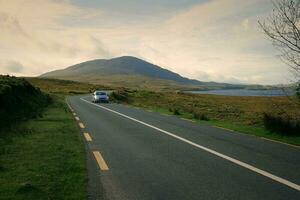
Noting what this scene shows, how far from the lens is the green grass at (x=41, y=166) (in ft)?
21.1

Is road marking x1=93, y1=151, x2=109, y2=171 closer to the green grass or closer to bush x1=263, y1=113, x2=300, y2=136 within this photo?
the green grass

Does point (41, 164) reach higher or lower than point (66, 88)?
higher

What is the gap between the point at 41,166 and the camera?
8398 mm

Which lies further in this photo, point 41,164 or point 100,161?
point 100,161

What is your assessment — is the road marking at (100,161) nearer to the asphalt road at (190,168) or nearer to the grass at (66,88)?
the asphalt road at (190,168)

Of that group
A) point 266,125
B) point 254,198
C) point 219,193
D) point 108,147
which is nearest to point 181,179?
point 219,193

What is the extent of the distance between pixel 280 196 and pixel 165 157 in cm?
394

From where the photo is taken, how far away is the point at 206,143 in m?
12.3

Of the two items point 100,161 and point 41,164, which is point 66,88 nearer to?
point 100,161

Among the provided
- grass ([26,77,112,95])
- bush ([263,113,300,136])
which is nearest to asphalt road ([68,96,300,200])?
bush ([263,113,300,136])

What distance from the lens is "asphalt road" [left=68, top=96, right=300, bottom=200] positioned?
6434mm

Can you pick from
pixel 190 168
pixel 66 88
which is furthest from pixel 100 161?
pixel 66 88

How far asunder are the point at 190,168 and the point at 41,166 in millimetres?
3220

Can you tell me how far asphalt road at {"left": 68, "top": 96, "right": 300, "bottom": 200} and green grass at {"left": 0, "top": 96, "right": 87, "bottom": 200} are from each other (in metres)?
0.35
